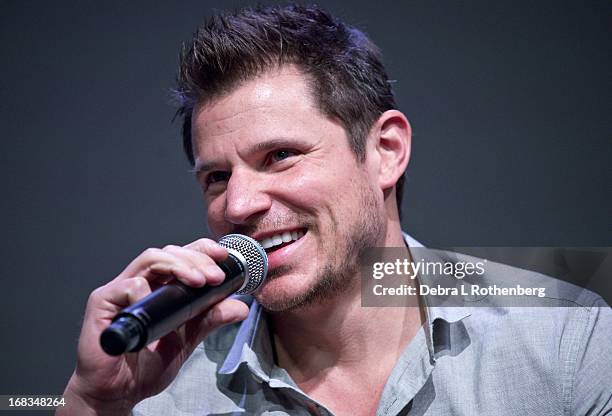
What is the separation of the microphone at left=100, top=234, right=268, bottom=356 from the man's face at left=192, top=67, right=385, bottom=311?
0.57ft

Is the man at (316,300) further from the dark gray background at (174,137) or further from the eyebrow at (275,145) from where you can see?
the dark gray background at (174,137)

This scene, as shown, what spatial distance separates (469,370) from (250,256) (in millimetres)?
744

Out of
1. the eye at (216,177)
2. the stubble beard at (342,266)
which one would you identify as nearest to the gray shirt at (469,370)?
the stubble beard at (342,266)

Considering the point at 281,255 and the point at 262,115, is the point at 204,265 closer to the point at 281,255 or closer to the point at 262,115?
the point at 281,255

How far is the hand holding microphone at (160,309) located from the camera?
1.15 m

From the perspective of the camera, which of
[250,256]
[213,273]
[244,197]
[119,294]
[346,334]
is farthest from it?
[346,334]

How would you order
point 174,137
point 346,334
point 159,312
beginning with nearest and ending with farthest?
point 159,312, point 346,334, point 174,137

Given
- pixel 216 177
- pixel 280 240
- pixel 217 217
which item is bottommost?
pixel 280 240

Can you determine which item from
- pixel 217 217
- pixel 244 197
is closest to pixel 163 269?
pixel 244 197

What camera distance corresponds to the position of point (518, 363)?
1701mm

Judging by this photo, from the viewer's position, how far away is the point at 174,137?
7.75 feet

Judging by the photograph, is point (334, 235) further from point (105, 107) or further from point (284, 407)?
point (105, 107)

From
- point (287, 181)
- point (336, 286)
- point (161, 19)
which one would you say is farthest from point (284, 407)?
point (161, 19)

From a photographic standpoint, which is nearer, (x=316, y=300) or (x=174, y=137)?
(x=316, y=300)
